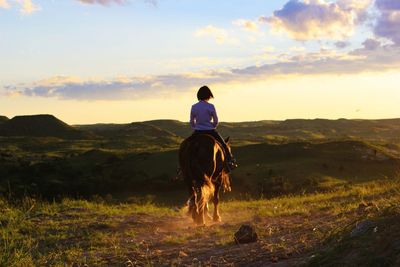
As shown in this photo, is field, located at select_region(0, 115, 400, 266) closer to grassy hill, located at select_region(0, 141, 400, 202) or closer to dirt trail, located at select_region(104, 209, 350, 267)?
dirt trail, located at select_region(104, 209, 350, 267)

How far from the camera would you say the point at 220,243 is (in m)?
9.80

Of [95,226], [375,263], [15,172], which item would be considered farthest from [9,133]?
[375,263]

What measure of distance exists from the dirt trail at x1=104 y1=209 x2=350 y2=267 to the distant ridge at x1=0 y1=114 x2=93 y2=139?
119 metres

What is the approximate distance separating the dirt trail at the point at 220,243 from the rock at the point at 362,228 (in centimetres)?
67

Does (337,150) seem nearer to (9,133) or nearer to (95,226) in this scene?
(95,226)

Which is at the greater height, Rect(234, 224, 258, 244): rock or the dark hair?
the dark hair

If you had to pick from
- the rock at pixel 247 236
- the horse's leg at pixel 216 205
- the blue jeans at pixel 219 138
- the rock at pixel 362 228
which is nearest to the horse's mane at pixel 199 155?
the blue jeans at pixel 219 138

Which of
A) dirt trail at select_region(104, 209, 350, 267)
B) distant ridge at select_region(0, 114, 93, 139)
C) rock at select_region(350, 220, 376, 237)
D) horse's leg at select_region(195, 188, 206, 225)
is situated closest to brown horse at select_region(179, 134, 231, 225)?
horse's leg at select_region(195, 188, 206, 225)

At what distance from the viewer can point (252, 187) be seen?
125ft

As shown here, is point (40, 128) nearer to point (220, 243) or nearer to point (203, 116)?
point (203, 116)

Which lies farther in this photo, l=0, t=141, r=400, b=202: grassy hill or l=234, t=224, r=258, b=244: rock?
l=0, t=141, r=400, b=202: grassy hill

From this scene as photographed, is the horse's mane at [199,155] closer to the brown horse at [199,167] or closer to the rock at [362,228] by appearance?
the brown horse at [199,167]

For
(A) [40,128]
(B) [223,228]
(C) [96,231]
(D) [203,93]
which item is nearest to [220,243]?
(B) [223,228]

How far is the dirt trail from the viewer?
7854mm
